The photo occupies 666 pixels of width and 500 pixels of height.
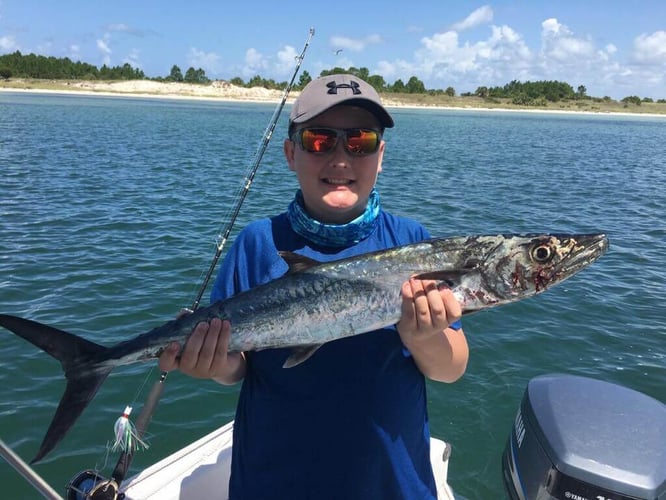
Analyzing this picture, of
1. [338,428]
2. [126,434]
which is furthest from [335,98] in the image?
[126,434]

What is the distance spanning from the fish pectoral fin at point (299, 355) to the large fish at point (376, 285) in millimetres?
56

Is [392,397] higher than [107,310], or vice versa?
[392,397]

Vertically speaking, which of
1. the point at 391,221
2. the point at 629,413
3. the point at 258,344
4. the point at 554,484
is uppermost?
the point at 391,221

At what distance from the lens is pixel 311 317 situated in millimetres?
2678

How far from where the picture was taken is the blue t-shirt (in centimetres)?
238

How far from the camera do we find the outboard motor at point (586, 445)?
10.5ft

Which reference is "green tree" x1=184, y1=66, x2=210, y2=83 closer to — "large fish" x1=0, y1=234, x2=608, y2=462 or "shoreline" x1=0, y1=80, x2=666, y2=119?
"shoreline" x1=0, y1=80, x2=666, y2=119

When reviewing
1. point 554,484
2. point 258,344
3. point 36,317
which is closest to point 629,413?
point 554,484

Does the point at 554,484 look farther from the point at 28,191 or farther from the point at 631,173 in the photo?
the point at 631,173

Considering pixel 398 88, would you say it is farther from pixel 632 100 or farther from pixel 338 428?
pixel 338 428

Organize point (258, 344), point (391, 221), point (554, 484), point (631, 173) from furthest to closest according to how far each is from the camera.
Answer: point (631, 173) < point (554, 484) < point (391, 221) < point (258, 344)

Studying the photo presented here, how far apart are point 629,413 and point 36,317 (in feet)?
27.4

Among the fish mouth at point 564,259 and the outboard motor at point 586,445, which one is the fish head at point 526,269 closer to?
the fish mouth at point 564,259

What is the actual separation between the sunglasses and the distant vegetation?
129m
